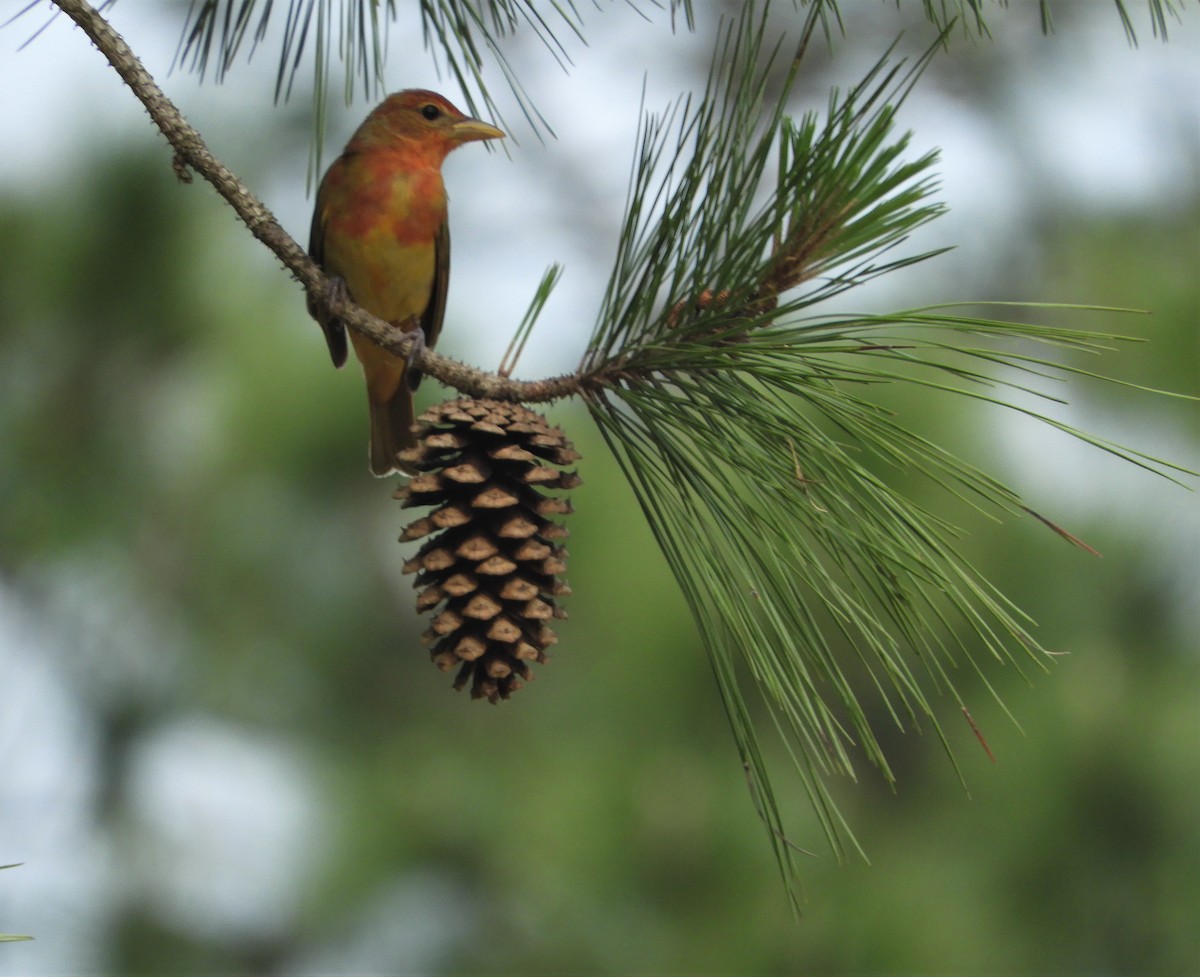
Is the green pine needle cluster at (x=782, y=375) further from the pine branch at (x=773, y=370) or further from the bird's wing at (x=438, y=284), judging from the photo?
the bird's wing at (x=438, y=284)

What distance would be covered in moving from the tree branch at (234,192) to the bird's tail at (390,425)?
1.46 meters

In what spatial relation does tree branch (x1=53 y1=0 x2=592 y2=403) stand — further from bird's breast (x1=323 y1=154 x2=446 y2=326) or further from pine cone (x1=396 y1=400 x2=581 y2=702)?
bird's breast (x1=323 y1=154 x2=446 y2=326)

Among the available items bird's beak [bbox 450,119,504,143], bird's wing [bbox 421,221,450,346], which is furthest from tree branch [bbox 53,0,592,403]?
bird's beak [bbox 450,119,504,143]

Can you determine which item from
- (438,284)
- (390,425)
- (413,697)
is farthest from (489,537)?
(413,697)

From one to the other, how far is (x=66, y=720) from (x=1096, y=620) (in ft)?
9.72

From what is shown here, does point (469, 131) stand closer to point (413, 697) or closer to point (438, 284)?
point (438, 284)

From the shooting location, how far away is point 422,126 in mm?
2748

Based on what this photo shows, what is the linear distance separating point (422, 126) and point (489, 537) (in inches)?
63.8

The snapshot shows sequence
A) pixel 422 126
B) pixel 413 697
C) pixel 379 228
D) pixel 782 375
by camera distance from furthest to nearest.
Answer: pixel 413 697
pixel 422 126
pixel 379 228
pixel 782 375

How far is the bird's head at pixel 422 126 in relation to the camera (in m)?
2.69

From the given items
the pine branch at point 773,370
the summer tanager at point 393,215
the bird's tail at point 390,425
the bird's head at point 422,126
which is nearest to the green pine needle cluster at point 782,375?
the pine branch at point 773,370

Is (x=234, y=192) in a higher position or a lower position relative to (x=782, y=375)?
higher

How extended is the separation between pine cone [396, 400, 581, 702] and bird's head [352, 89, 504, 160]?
1454 millimetres

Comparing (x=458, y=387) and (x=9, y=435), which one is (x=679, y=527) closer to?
(x=458, y=387)
